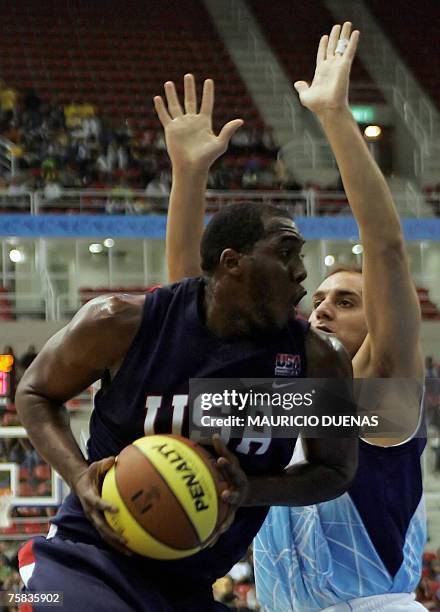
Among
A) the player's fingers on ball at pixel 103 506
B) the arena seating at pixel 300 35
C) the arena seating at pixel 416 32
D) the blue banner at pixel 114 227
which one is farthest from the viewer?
the arena seating at pixel 416 32

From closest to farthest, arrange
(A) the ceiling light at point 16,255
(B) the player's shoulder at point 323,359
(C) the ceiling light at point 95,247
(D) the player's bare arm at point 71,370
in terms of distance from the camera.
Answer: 1. (D) the player's bare arm at point 71,370
2. (B) the player's shoulder at point 323,359
3. (A) the ceiling light at point 16,255
4. (C) the ceiling light at point 95,247

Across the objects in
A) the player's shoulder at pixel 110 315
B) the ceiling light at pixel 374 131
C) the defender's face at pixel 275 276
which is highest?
the ceiling light at pixel 374 131

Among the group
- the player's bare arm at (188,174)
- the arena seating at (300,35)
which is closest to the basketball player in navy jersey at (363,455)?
the player's bare arm at (188,174)

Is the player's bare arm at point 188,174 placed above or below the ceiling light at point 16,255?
above

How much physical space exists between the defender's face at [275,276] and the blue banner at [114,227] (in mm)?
10756

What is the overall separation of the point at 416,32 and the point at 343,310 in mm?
17515

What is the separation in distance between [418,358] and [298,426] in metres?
0.49

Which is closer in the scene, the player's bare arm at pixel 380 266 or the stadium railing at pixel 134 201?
the player's bare arm at pixel 380 266

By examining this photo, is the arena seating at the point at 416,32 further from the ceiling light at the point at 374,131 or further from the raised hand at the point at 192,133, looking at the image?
the raised hand at the point at 192,133

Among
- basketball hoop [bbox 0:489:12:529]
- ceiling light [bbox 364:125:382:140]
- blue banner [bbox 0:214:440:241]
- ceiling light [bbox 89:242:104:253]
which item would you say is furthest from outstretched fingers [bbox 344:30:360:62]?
ceiling light [bbox 364:125:382:140]

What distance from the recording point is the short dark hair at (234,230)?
2.46 m

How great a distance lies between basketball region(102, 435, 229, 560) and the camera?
2.25 meters

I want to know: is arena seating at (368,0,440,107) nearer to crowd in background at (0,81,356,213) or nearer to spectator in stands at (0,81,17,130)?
crowd in background at (0,81,356,213)

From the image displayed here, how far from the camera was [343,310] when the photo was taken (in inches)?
125
